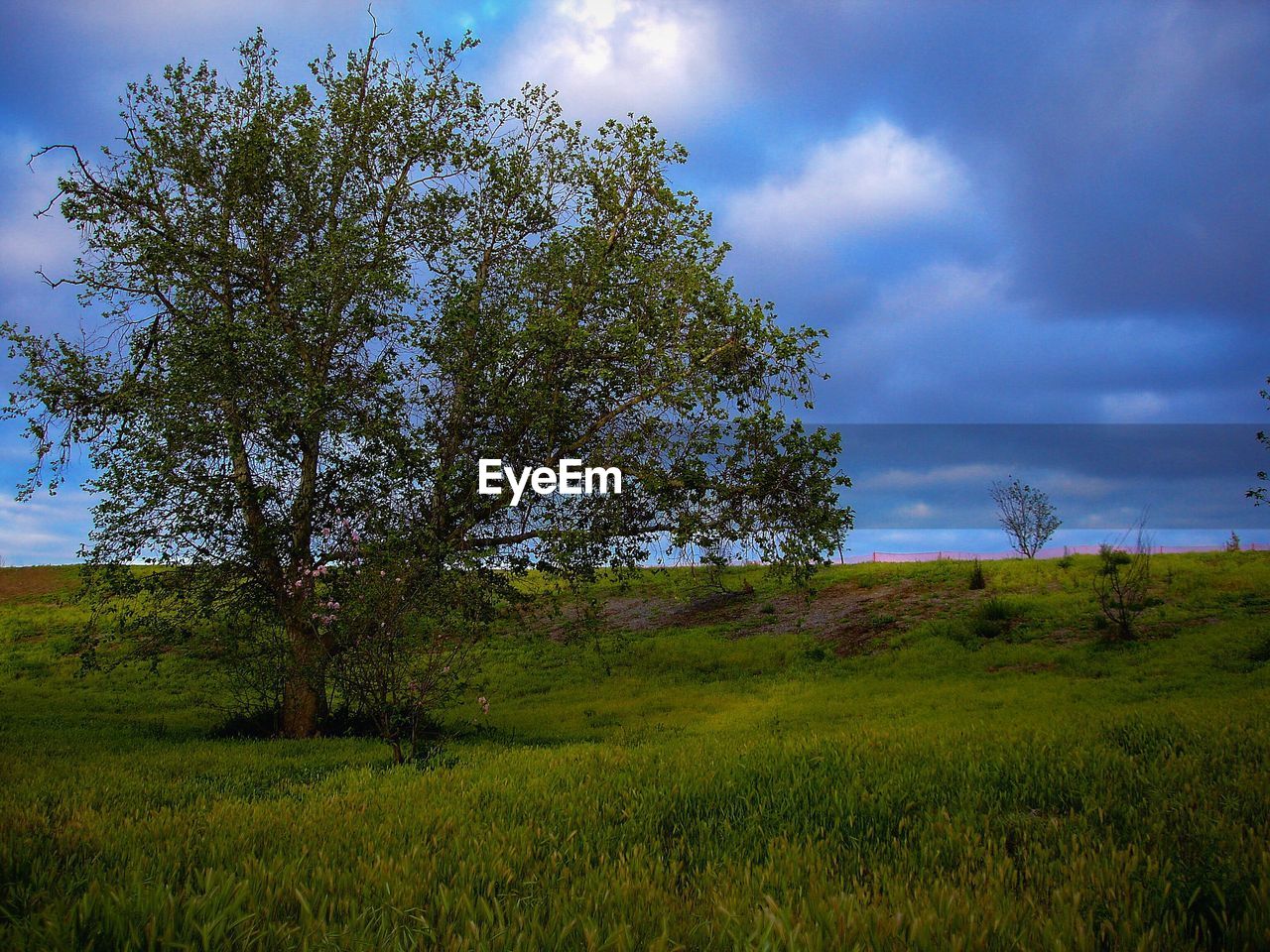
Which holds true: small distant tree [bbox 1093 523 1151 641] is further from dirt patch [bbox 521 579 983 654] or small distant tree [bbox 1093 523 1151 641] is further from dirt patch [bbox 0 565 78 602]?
dirt patch [bbox 0 565 78 602]

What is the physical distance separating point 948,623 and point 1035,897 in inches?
1106

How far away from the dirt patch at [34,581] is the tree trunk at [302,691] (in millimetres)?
37112

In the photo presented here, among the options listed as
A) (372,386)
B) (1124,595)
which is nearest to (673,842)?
(372,386)

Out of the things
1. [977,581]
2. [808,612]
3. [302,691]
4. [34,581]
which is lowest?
[302,691]

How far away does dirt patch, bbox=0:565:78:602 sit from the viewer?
5185 cm

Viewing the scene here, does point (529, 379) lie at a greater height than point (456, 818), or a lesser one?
greater

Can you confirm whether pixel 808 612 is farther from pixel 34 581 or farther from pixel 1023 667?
pixel 34 581

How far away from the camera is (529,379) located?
19641 millimetres

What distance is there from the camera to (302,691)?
22.3 meters

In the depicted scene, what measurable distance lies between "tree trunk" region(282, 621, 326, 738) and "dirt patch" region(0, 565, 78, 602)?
A: 37.1 metres

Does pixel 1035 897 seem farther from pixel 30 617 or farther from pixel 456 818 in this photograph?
pixel 30 617

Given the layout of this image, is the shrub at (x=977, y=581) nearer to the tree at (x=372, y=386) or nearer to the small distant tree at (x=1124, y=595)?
the small distant tree at (x=1124, y=595)

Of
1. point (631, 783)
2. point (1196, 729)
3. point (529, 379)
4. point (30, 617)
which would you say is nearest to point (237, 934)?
point (631, 783)

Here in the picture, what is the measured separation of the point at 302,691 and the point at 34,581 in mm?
46245
